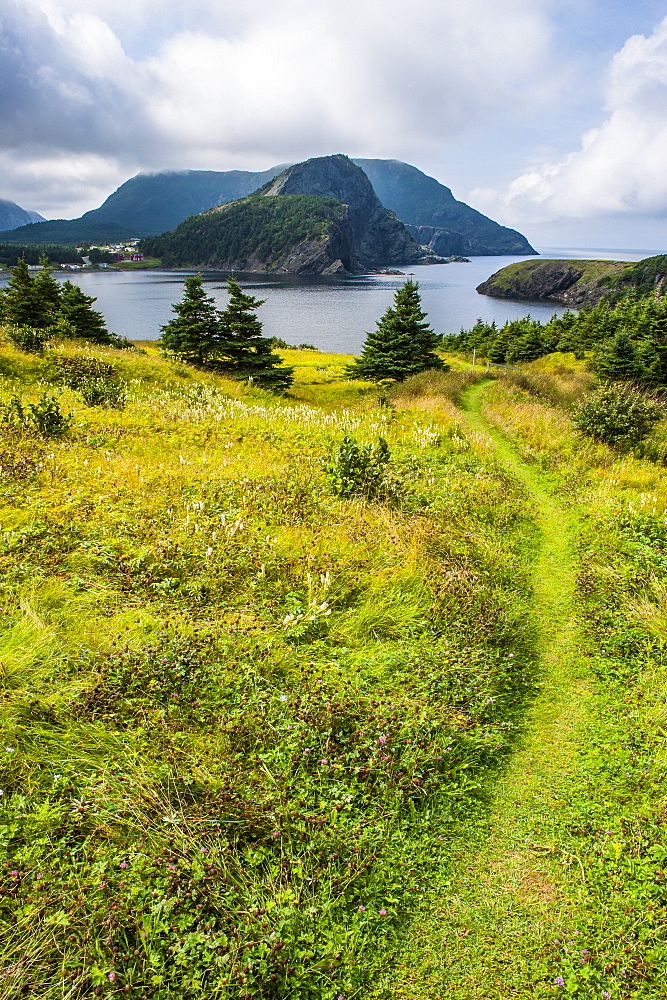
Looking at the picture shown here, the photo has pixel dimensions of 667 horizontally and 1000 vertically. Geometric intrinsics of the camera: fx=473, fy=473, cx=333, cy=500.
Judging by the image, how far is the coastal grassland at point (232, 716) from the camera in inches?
120

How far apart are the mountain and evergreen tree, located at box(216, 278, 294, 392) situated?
158 m

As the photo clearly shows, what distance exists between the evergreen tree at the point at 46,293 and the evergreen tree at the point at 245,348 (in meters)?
10.4

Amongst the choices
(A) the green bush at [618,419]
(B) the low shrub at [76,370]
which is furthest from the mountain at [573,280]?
(B) the low shrub at [76,370]

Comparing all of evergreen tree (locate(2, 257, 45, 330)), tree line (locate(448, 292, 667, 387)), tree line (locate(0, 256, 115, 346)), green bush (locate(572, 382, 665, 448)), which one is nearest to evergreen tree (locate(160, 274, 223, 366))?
tree line (locate(0, 256, 115, 346))

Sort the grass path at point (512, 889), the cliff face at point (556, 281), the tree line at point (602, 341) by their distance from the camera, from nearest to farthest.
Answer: the grass path at point (512, 889) < the tree line at point (602, 341) < the cliff face at point (556, 281)

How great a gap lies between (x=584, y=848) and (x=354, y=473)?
6.55 m

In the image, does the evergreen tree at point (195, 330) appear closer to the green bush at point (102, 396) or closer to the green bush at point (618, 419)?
the green bush at point (102, 396)

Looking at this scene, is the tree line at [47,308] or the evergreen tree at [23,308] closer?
the evergreen tree at [23,308]

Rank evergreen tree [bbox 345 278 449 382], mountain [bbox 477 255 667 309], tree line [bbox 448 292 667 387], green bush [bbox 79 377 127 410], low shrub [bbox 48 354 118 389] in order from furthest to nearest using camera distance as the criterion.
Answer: mountain [bbox 477 255 667 309] < tree line [bbox 448 292 667 387] < evergreen tree [bbox 345 278 449 382] < low shrub [bbox 48 354 118 389] < green bush [bbox 79 377 127 410]

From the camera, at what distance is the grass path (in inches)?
125

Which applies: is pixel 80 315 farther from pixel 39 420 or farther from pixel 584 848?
pixel 584 848

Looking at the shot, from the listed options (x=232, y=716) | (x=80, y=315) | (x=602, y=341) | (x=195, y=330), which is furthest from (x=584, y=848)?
(x=602, y=341)

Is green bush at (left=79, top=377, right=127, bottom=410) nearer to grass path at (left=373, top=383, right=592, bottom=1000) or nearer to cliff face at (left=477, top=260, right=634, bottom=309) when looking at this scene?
grass path at (left=373, top=383, right=592, bottom=1000)

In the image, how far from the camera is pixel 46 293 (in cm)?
3272
